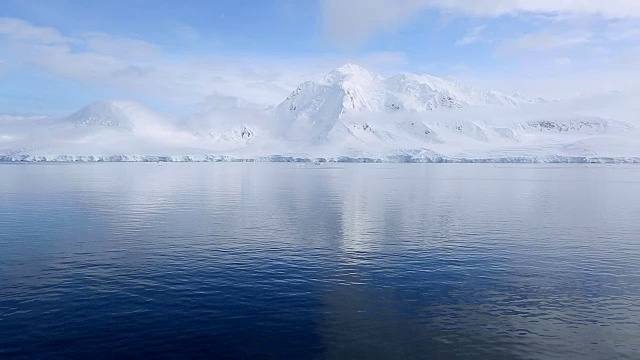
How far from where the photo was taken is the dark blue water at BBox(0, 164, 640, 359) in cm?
2405

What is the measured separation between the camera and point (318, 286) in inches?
1284

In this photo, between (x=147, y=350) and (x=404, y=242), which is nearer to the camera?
(x=147, y=350)

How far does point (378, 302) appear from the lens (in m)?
29.8

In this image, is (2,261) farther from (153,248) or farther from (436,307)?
(436,307)

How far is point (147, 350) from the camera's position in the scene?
75.8 feet

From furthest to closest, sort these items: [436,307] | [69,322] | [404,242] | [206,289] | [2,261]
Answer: [404,242] → [2,261] → [206,289] → [436,307] → [69,322]

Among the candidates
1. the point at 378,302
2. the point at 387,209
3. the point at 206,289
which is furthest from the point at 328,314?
the point at 387,209

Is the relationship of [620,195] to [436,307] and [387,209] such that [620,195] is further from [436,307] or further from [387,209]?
[436,307]

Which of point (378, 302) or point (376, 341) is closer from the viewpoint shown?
point (376, 341)

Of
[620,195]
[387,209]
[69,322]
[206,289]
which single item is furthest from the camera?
[620,195]

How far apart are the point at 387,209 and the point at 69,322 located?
174ft

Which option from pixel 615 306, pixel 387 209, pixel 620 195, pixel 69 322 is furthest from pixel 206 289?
pixel 620 195

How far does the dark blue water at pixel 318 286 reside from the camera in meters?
24.0

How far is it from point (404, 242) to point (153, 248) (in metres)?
23.4
